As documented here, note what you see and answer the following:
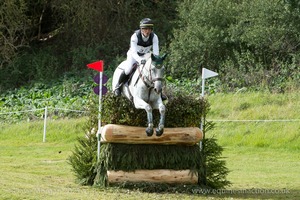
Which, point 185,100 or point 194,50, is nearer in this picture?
point 185,100

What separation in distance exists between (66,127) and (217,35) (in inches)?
280

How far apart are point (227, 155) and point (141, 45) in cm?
828

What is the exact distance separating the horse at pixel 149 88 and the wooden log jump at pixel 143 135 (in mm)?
521

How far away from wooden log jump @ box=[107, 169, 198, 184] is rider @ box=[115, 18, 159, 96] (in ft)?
4.84

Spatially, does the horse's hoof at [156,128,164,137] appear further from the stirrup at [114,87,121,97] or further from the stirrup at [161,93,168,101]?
the stirrup at [114,87,121,97]

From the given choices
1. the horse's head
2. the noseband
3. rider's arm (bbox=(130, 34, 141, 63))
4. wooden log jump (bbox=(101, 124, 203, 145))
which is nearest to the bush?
wooden log jump (bbox=(101, 124, 203, 145))

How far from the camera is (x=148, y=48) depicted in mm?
13773

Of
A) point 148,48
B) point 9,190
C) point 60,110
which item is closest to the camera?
point 9,190

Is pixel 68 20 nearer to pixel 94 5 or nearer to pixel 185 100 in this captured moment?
pixel 94 5

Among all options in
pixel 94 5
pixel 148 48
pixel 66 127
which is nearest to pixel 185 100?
pixel 148 48

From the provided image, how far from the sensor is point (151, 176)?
45.3 feet

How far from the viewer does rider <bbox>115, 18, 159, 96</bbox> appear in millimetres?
13562

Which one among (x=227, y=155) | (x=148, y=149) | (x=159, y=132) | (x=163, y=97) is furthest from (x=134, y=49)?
(x=227, y=155)

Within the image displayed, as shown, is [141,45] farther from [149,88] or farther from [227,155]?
[227,155]
